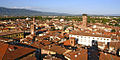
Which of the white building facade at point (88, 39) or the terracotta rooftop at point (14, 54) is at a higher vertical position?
the terracotta rooftop at point (14, 54)

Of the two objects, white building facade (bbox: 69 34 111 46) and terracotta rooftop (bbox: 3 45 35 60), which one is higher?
terracotta rooftop (bbox: 3 45 35 60)

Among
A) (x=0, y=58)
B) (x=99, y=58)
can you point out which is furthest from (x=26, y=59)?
(x=99, y=58)

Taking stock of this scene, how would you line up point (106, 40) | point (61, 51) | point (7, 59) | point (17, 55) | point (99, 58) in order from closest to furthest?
point (7, 59) → point (17, 55) → point (99, 58) → point (61, 51) → point (106, 40)

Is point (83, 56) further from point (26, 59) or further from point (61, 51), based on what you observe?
point (26, 59)

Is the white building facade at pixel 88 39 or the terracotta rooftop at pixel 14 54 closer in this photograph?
the terracotta rooftop at pixel 14 54

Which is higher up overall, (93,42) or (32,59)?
(32,59)

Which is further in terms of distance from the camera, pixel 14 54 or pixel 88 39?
pixel 88 39

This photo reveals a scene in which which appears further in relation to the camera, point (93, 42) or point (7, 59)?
point (93, 42)

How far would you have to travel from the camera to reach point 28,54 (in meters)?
21.7

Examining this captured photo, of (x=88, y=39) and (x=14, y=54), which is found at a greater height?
(x=14, y=54)

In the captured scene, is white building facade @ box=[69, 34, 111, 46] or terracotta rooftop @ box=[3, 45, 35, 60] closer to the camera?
terracotta rooftop @ box=[3, 45, 35, 60]

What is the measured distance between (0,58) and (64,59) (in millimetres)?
10535

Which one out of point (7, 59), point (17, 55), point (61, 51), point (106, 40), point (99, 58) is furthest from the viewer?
point (106, 40)

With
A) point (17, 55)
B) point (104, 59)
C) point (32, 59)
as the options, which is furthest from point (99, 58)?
point (17, 55)
